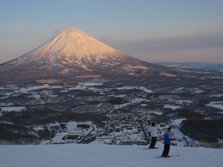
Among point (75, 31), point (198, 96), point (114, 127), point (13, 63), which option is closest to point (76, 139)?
point (114, 127)

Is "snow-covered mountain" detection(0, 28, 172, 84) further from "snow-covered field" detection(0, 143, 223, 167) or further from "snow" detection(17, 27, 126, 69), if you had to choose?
"snow-covered field" detection(0, 143, 223, 167)

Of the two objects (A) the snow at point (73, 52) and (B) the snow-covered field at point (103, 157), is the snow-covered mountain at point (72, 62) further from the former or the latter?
(B) the snow-covered field at point (103, 157)

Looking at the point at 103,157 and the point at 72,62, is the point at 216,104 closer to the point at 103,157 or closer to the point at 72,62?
the point at 103,157

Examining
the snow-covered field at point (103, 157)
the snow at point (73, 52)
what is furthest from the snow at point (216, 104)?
the snow at point (73, 52)

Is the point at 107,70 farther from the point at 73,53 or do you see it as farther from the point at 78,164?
the point at 78,164

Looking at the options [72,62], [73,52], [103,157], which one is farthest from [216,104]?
[73,52]

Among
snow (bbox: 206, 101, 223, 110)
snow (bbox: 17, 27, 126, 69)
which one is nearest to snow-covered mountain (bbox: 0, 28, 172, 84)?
snow (bbox: 17, 27, 126, 69)
